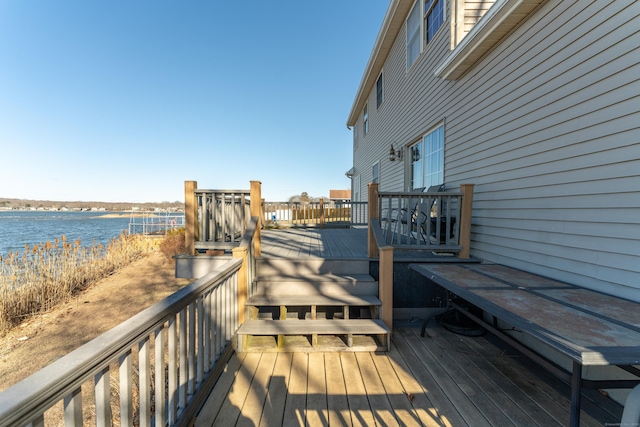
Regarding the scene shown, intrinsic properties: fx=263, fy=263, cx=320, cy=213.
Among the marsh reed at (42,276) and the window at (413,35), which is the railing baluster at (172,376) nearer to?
the marsh reed at (42,276)

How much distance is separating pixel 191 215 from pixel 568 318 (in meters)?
3.62

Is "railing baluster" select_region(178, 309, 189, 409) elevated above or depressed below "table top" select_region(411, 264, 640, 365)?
below

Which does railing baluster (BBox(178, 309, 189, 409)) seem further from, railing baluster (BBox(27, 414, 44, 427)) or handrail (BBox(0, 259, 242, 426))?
railing baluster (BBox(27, 414, 44, 427))

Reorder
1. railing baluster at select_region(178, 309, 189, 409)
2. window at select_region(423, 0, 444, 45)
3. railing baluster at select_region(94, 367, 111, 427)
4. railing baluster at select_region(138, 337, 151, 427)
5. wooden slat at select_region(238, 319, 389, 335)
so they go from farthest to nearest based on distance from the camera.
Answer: window at select_region(423, 0, 444, 45), wooden slat at select_region(238, 319, 389, 335), railing baluster at select_region(178, 309, 189, 409), railing baluster at select_region(138, 337, 151, 427), railing baluster at select_region(94, 367, 111, 427)

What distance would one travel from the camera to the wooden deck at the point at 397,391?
1681 mm

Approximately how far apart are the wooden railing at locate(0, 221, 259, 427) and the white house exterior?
2.90 metres

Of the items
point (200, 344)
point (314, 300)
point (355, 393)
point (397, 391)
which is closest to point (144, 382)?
point (200, 344)

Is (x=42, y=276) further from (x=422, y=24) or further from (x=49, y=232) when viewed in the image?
(x=49, y=232)

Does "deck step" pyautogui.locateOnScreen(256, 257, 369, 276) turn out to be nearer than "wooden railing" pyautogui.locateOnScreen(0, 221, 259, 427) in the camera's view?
No

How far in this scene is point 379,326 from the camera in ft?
8.28

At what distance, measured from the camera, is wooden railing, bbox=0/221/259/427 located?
707mm

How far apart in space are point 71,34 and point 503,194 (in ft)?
49.4

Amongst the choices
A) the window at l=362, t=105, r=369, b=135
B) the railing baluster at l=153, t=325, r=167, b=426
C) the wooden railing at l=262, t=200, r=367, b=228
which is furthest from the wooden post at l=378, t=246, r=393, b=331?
the window at l=362, t=105, r=369, b=135

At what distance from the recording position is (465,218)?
3301mm
